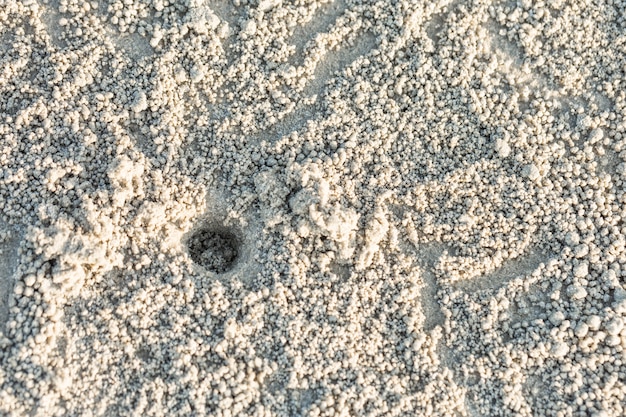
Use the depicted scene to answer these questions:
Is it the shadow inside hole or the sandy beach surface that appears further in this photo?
the shadow inside hole

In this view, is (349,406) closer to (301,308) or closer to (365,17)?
(301,308)

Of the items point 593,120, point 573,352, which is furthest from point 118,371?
point 593,120

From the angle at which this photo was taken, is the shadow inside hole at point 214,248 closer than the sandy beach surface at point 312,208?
No

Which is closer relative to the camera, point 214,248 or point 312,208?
point 312,208

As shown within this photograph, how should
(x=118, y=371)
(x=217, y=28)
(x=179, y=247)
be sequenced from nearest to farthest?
(x=118, y=371) < (x=179, y=247) < (x=217, y=28)
